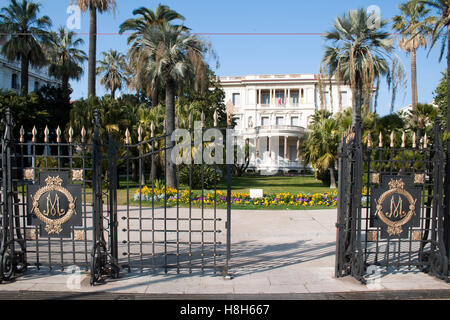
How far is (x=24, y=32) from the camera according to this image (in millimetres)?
24031

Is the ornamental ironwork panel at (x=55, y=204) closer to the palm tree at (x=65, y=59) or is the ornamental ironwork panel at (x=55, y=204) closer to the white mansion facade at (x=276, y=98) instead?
the palm tree at (x=65, y=59)

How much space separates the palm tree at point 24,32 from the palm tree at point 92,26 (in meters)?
5.73

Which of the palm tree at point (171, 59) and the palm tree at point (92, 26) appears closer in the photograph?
the palm tree at point (171, 59)

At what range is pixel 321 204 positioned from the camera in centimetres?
1326

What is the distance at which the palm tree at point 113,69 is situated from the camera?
39094 millimetres

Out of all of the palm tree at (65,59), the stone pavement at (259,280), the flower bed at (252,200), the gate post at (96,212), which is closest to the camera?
the stone pavement at (259,280)

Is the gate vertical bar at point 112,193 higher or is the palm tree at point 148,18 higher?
the palm tree at point 148,18

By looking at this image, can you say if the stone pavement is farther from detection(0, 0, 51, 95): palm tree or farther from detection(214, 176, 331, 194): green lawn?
detection(0, 0, 51, 95): palm tree

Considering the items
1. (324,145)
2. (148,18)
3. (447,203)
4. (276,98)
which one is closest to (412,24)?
(324,145)

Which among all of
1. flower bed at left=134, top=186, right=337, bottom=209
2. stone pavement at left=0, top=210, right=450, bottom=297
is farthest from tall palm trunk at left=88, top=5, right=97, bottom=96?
stone pavement at left=0, top=210, right=450, bottom=297

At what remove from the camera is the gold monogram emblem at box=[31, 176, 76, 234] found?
5484 mm

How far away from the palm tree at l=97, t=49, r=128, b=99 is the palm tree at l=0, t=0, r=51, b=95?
46.3ft

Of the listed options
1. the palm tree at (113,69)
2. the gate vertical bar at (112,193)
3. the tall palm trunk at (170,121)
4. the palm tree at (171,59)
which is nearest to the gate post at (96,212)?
the gate vertical bar at (112,193)

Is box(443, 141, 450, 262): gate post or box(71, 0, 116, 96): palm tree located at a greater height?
box(71, 0, 116, 96): palm tree
